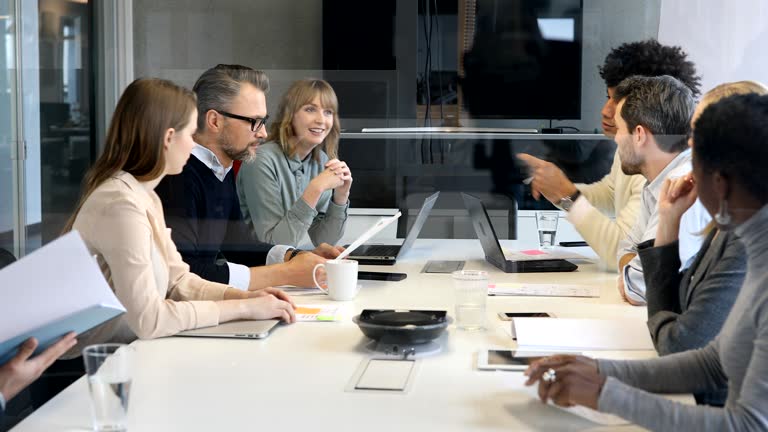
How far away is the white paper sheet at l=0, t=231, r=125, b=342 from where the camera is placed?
1.25 meters

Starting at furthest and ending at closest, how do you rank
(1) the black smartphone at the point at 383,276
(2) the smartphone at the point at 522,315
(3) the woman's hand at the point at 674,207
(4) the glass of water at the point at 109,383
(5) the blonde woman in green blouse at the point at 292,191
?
(5) the blonde woman in green blouse at the point at 292,191 < (1) the black smartphone at the point at 383,276 < (2) the smartphone at the point at 522,315 < (3) the woman's hand at the point at 674,207 < (4) the glass of water at the point at 109,383

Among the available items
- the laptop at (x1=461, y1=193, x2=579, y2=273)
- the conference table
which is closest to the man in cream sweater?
the laptop at (x1=461, y1=193, x2=579, y2=273)

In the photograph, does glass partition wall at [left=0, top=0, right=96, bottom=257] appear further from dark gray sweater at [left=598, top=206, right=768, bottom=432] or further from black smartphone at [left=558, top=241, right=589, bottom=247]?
dark gray sweater at [left=598, top=206, right=768, bottom=432]

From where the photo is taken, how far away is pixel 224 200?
2.97 m

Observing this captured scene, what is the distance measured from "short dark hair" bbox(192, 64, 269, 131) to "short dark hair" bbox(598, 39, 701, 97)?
1.40 meters

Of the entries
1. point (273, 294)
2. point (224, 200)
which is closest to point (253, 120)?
point (224, 200)

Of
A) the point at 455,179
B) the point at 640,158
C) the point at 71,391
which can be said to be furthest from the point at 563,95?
the point at 71,391

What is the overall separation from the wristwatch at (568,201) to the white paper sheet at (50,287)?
2062mm

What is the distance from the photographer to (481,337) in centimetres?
173

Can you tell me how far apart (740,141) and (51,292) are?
950 millimetres

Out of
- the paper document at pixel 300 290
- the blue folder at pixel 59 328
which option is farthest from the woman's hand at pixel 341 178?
the blue folder at pixel 59 328

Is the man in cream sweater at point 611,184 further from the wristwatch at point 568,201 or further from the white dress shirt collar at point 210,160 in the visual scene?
the white dress shirt collar at point 210,160

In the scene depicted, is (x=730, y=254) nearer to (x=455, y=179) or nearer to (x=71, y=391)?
(x=71, y=391)

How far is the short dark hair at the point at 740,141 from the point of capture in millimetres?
1098
